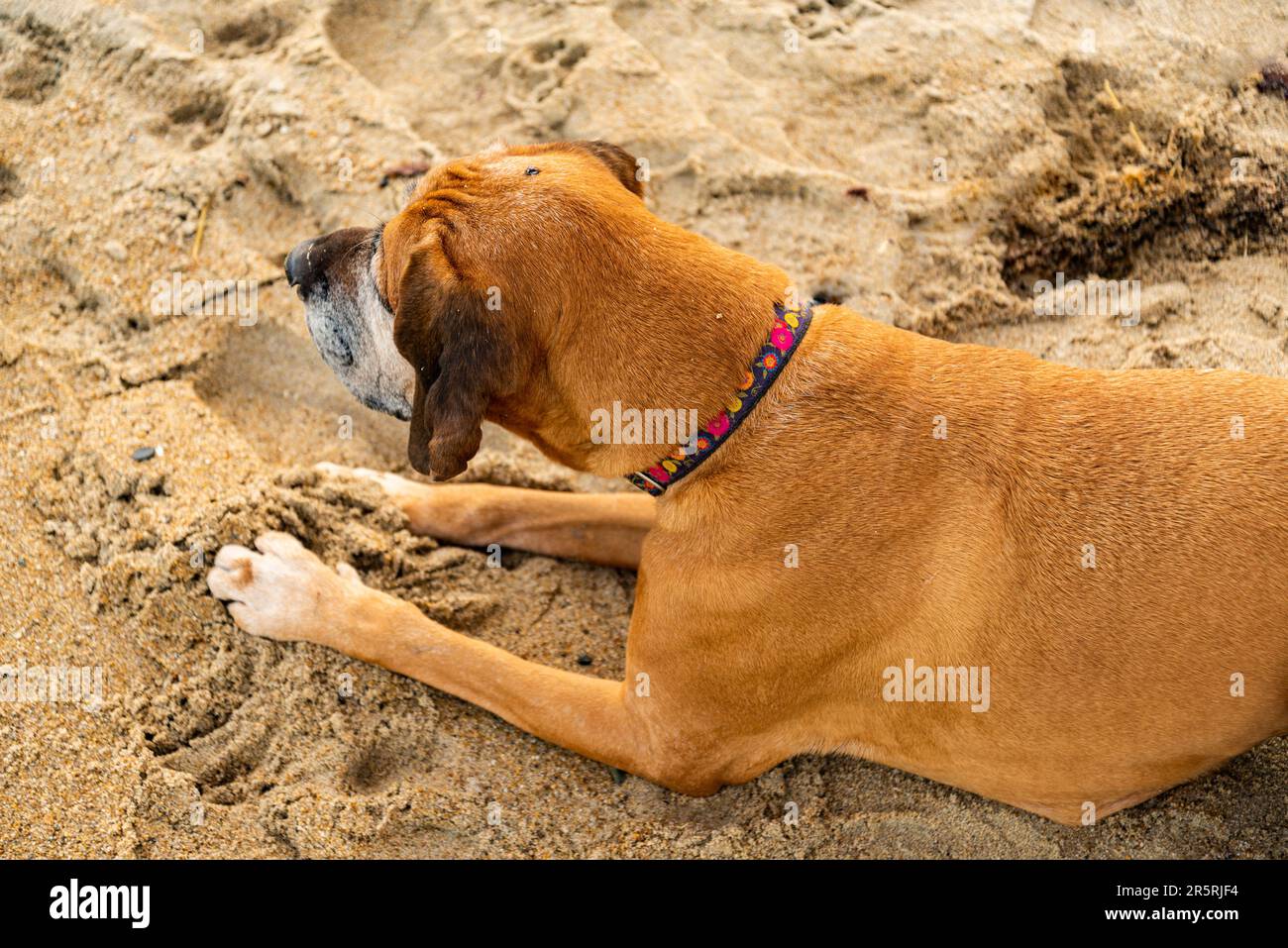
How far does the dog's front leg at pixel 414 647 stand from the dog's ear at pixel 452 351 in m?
0.81

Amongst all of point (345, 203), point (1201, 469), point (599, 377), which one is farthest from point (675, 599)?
point (345, 203)

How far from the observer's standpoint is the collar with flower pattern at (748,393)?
2.87 m

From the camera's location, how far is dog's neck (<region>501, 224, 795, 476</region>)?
9.16 feet

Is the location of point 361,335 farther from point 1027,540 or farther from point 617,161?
point 1027,540

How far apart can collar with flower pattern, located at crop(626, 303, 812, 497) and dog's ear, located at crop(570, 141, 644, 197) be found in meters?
0.64

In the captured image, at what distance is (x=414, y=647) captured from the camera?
3.42 metres
